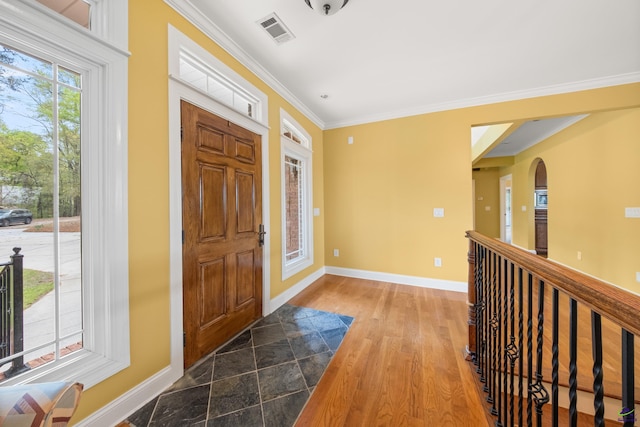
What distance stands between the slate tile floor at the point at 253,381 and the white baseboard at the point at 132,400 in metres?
0.04

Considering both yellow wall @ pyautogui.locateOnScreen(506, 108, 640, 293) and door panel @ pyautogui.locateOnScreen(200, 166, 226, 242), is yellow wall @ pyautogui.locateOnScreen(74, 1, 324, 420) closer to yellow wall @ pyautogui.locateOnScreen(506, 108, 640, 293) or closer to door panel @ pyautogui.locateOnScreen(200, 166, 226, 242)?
door panel @ pyautogui.locateOnScreen(200, 166, 226, 242)

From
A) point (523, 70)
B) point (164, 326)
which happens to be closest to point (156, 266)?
point (164, 326)

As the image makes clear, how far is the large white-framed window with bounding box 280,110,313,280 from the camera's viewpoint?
3042 mm

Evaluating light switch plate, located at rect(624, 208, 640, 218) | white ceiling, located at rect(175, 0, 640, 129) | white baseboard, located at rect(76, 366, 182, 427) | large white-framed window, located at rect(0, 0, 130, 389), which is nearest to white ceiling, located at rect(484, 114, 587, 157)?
white ceiling, located at rect(175, 0, 640, 129)

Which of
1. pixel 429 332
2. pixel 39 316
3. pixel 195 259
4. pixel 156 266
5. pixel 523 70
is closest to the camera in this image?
pixel 39 316

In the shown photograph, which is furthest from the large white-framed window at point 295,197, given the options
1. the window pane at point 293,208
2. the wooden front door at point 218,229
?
the wooden front door at point 218,229

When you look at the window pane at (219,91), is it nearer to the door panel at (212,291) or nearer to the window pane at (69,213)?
the window pane at (69,213)

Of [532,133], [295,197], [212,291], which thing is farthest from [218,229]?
[532,133]

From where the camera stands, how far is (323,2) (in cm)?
163

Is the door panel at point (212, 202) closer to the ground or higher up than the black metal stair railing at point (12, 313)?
higher up

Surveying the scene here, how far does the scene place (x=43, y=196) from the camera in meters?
1.19

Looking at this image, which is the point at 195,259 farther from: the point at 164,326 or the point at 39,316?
the point at 39,316

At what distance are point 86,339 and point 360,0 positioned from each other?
2.79 metres

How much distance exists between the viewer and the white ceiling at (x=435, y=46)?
178 centimetres
